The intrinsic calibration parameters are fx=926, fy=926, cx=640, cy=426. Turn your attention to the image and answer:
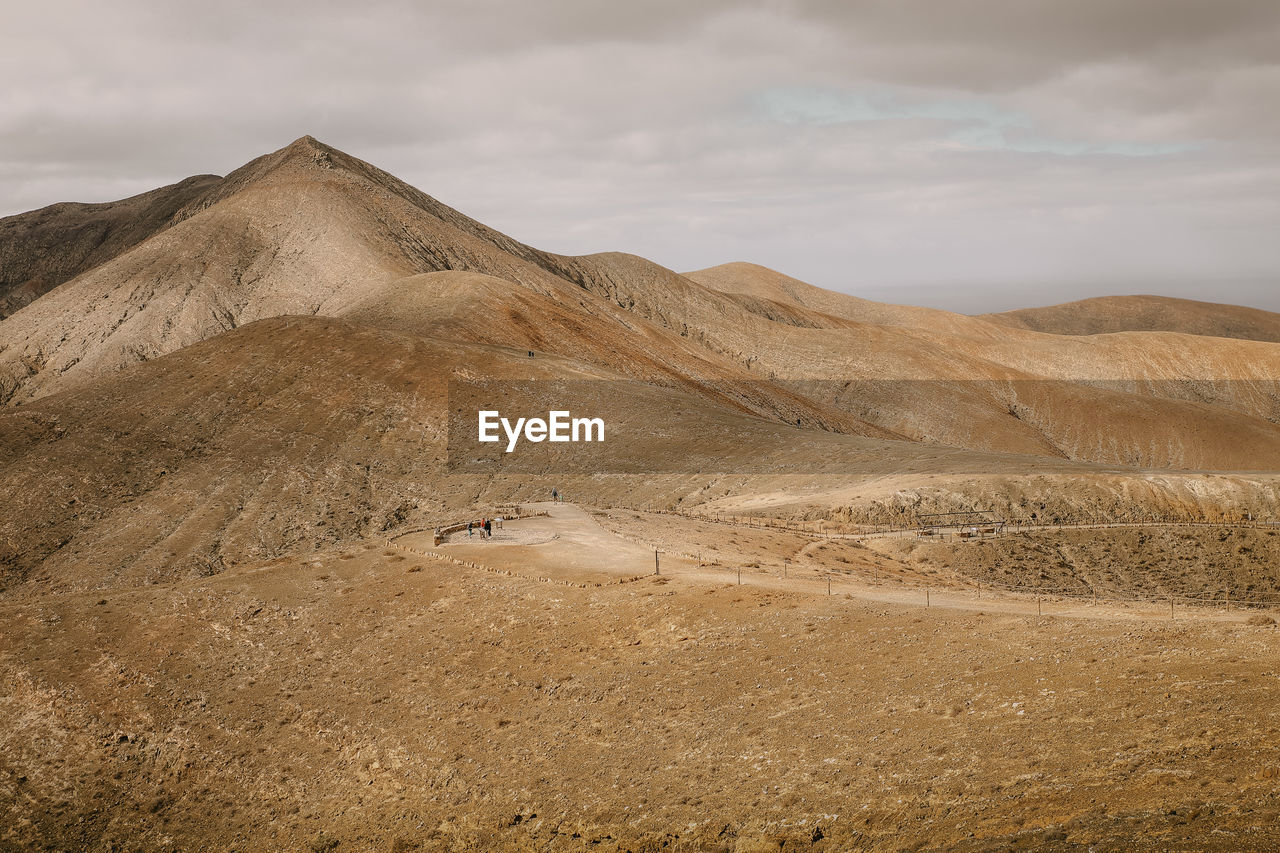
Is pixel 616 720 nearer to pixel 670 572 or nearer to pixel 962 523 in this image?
pixel 670 572

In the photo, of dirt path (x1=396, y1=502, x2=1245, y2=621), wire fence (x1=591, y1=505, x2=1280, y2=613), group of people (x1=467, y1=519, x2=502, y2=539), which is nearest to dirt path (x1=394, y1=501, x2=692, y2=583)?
dirt path (x1=396, y1=502, x2=1245, y2=621)

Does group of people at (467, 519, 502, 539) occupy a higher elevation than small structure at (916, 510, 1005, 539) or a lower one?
higher

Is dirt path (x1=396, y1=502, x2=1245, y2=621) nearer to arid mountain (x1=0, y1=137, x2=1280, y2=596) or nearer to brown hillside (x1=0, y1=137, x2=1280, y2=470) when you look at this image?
arid mountain (x1=0, y1=137, x2=1280, y2=596)

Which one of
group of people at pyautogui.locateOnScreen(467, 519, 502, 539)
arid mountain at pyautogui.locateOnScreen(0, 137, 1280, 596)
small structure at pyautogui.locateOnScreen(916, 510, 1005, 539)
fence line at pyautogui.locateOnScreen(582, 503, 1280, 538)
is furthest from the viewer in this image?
arid mountain at pyautogui.locateOnScreen(0, 137, 1280, 596)

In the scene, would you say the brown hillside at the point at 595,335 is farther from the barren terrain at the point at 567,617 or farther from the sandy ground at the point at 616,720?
the sandy ground at the point at 616,720

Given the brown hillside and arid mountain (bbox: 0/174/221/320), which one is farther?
arid mountain (bbox: 0/174/221/320)

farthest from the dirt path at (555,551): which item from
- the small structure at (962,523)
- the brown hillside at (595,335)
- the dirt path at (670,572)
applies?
the brown hillside at (595,335)

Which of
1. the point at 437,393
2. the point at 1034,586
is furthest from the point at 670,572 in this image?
the point at 437,393

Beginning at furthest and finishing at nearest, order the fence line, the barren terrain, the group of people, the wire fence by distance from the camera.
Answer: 1. the fence line
2. the group of people
3. the wire fence
4. the barren terrain

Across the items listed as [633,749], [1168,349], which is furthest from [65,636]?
[1168,349]
